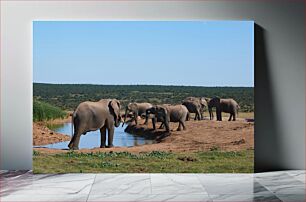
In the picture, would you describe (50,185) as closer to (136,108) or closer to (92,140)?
(92,140)

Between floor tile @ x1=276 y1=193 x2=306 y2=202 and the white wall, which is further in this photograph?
the white wall

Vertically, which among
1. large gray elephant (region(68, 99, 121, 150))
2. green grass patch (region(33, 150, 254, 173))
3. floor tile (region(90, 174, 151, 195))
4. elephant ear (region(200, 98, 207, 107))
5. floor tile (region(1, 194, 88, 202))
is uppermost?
elephant ear (region(200, 98, 207, 107))

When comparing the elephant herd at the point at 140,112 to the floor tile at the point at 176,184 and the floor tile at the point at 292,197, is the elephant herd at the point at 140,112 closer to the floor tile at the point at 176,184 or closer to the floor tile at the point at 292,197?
the floor tile at the point at 176,184

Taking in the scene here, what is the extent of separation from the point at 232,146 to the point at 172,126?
2.55ft

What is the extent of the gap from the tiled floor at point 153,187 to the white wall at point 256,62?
0.34 m

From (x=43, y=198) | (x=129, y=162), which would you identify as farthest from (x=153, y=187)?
Answer: (x=43, y=198)

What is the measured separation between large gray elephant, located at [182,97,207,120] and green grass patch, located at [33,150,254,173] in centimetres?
50

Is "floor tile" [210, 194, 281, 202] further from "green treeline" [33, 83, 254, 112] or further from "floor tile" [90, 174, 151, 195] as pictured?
"green treeline" [33, 83, 254, 112]

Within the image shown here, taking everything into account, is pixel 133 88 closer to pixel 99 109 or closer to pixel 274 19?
pixel 99 109

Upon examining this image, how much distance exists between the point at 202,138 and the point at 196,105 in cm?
41

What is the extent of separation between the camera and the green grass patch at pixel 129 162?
22.9ft

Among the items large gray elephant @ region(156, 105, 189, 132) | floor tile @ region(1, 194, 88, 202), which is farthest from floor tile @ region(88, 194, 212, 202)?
large gray elephant @ region(156, 105, 189, 132)

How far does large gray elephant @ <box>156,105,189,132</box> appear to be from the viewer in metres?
7.08

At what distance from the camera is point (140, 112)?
279 inches
